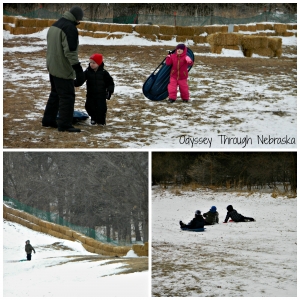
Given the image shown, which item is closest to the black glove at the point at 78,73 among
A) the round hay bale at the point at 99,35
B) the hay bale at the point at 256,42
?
the hay bale at the point at 256,42

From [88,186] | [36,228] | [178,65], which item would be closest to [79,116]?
[178,65]

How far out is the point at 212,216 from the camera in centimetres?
1168

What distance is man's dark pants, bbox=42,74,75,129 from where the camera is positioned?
30.1 ft

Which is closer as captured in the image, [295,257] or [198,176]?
[295,257]

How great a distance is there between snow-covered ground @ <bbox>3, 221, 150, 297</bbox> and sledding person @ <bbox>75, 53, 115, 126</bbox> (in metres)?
2.65

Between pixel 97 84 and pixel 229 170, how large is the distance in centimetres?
503

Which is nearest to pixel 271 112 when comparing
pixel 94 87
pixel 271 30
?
pixel 94 87

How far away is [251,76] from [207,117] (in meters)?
3.90

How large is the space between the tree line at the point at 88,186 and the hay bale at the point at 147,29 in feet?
28.1

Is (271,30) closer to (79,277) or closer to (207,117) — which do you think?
(207,117)

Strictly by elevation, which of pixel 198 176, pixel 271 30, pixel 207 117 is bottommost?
pixel 198 176

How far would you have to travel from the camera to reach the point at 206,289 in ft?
29.3

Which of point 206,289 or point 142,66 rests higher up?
point 142,66

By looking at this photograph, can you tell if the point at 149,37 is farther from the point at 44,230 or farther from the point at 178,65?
the point at 178,65
